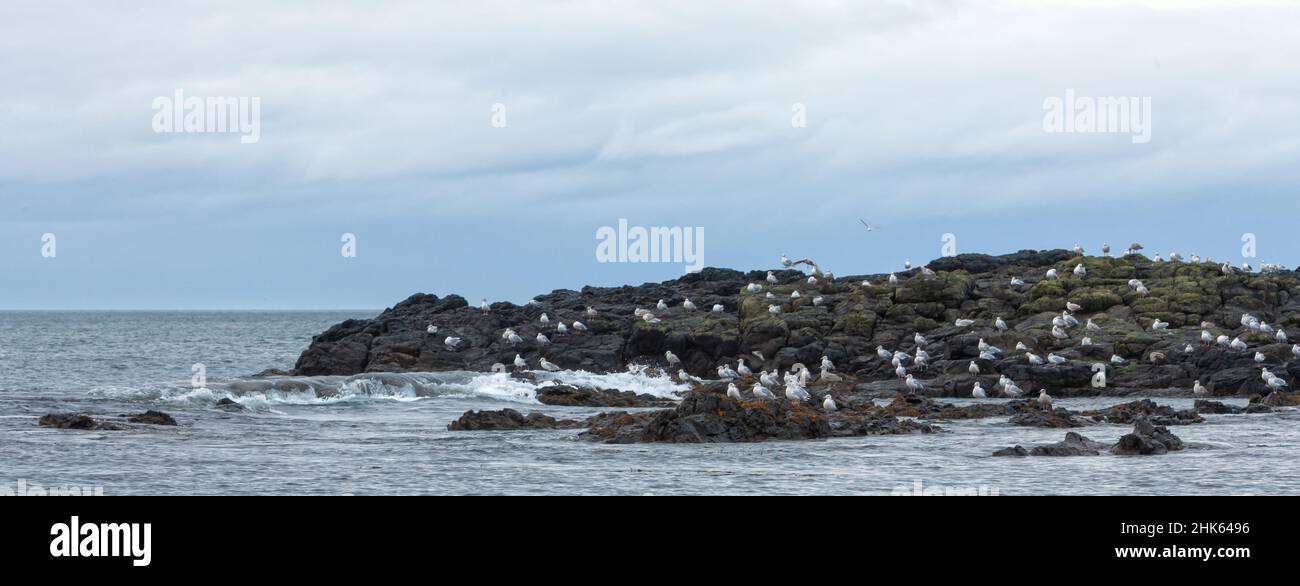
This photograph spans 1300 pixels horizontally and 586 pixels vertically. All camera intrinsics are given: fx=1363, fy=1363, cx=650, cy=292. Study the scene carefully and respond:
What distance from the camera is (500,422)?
114ft

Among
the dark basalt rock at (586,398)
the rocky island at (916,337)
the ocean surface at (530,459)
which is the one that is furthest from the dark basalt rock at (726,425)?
the dark basalt rock at (586,398)

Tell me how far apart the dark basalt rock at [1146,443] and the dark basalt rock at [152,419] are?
22971 millimetres

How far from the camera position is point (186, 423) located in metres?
35.8

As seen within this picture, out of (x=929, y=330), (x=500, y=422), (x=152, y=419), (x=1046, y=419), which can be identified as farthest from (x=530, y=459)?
(x=929, y=330)

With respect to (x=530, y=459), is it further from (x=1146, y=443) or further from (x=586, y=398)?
(x=586, y=398)

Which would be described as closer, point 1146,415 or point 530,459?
point 530,459

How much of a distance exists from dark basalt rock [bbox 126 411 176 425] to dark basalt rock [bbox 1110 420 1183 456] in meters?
23.0

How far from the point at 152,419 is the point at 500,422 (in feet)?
29.3

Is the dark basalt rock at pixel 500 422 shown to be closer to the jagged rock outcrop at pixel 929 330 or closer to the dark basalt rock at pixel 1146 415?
the dark basalt rock at pixel 1146 415

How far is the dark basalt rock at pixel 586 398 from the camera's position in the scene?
4478 cm

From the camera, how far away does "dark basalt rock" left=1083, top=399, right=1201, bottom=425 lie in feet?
113

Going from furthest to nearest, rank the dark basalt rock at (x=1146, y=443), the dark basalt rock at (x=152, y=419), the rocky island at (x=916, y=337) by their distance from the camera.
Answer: the rocky island at (x=916, y=337), the dark basalt rock at (x=152, y=419), the dark basalt rock at (x=1146, y=443)

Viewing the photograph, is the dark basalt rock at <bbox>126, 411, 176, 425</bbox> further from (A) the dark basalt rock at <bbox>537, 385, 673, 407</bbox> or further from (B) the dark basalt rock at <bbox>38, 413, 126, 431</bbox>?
(A) the dark basalt rock at <bbox>537, 385, 673, 407</bbox>
